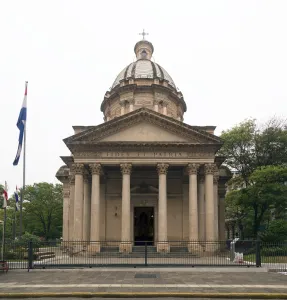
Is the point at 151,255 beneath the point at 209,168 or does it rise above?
beneath

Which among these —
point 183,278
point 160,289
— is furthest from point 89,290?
point 183,278

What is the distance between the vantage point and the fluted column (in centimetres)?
2672

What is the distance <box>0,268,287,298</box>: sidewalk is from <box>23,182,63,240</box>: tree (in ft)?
139

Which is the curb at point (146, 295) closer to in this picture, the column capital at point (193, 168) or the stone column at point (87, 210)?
the column capital at point (193, 168)

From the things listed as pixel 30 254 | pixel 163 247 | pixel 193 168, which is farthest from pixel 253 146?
pixel 30 254

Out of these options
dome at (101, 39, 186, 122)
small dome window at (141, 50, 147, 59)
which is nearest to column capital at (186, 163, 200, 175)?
dome at (101, 39, 186, 122)

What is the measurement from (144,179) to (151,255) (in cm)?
1092

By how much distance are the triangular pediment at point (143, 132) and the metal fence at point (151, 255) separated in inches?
313

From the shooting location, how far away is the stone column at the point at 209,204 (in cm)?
2671

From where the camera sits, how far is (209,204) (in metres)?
27.2

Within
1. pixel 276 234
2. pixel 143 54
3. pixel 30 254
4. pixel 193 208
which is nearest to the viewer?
pixel 30 254

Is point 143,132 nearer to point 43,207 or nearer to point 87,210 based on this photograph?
point 87,210

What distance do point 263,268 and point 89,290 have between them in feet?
34.0

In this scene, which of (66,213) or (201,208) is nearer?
(201,208)
